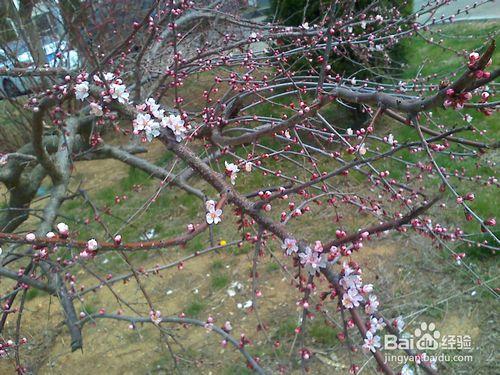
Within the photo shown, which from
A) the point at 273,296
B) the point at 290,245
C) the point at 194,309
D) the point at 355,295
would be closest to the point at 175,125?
the point at 290,245

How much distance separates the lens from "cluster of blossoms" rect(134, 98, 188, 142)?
76.9 inches

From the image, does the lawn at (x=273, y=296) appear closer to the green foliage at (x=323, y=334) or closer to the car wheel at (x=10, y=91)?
the green foliage at (x=323, y=334)

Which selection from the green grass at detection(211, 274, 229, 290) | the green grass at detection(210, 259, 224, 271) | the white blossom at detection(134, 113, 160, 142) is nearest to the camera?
the white blossom at detection(134, 113, 160, 142)

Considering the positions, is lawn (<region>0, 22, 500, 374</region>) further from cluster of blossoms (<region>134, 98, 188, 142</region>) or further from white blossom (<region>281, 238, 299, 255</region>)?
white blossom (<region>281, 238, 299, 255</region>)

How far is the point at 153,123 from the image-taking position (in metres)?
1.95

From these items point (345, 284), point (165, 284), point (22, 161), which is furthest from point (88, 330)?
point (345, 284)

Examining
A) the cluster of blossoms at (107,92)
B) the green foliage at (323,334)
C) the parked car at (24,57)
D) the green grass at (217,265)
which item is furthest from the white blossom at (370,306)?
the green grass at (217,265)

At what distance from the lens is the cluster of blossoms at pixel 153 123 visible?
195 cm

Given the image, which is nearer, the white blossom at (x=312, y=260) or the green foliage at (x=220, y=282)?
the white blossom at (x=312, y=260)

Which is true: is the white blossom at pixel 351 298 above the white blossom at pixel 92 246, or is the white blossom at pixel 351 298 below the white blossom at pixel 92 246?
below

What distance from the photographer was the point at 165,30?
4590 millimetres

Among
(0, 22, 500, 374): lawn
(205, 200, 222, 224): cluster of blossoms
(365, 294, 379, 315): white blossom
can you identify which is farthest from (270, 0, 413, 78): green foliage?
(365, 294, 379, 315): white blossom

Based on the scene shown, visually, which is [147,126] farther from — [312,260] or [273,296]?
[273,296]

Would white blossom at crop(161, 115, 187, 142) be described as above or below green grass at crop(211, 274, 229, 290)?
above
